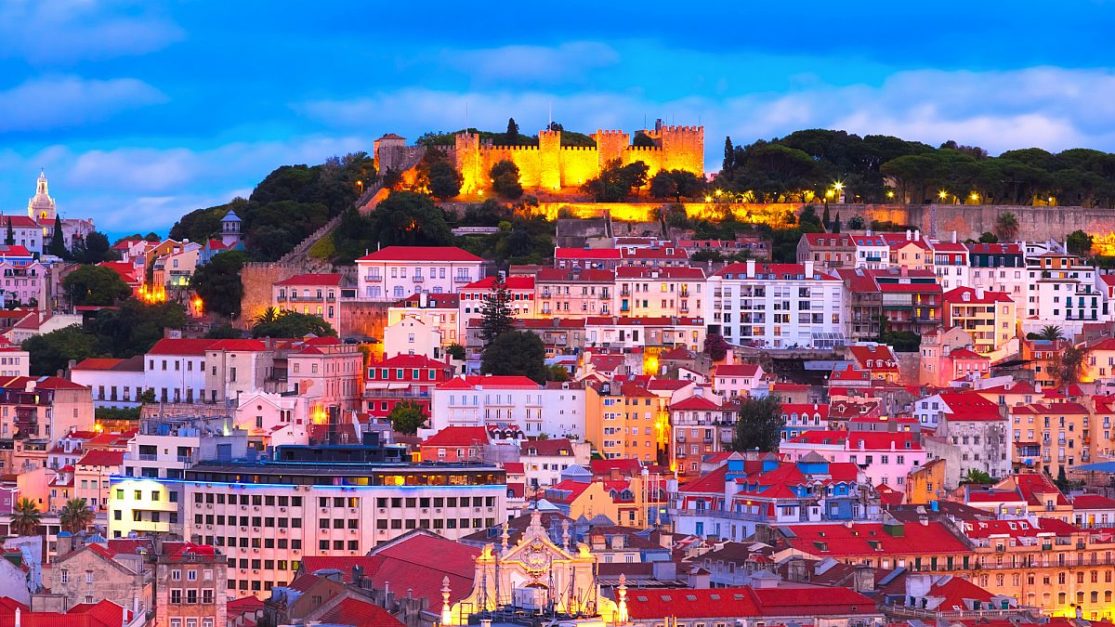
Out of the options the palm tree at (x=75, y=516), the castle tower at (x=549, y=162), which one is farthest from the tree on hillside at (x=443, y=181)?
the palm tree at (x=75, y=516)

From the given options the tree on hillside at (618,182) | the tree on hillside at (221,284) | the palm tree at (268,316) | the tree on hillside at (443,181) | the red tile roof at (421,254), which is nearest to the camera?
the palm tree at (268,316)

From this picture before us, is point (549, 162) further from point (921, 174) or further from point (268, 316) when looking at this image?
point (268, 316)

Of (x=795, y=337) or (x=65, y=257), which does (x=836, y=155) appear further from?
(x=65, y=257)

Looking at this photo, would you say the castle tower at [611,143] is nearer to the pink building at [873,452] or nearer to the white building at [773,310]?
the white building at [773,310]

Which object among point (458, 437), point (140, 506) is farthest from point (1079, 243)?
point (140, 506)

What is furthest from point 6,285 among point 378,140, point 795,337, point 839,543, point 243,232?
point 839,543

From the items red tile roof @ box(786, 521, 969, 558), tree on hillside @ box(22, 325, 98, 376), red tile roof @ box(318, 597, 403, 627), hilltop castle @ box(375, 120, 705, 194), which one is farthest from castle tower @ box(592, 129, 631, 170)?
red tile roof @ box(318, 597, 403, 627)
